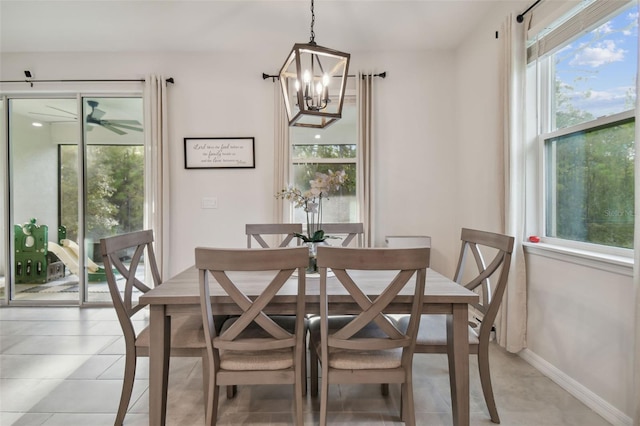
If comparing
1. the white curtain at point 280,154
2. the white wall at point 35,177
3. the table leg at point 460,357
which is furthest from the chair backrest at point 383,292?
the white wall at point 35,177

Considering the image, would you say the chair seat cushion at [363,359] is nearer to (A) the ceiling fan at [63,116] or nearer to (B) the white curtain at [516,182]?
(B) the white curtain at [516,182]

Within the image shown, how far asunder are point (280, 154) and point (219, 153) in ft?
2.27

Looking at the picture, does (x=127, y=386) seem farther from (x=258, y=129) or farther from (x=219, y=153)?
(x=258, y=129)

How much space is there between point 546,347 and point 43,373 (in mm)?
3443

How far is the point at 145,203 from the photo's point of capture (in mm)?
3443

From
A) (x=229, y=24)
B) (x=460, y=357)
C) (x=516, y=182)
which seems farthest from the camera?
(x=229, y=24)

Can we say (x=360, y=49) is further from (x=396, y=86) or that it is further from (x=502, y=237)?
(x=502, y=237)

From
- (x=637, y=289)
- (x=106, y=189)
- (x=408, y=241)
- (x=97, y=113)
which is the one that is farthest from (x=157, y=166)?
(x=637, y=289)

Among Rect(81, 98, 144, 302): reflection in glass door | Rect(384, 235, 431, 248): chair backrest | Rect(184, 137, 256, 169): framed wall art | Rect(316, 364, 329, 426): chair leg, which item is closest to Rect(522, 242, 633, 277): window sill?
Rect(384, 235, 431, 248): chair backrest

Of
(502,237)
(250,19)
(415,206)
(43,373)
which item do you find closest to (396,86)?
(415,206)

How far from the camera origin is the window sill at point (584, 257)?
161 centimetres

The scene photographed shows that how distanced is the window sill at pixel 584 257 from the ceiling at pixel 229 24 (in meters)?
2.07

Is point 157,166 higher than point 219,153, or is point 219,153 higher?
point 219,153

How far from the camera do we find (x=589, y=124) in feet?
6.27
